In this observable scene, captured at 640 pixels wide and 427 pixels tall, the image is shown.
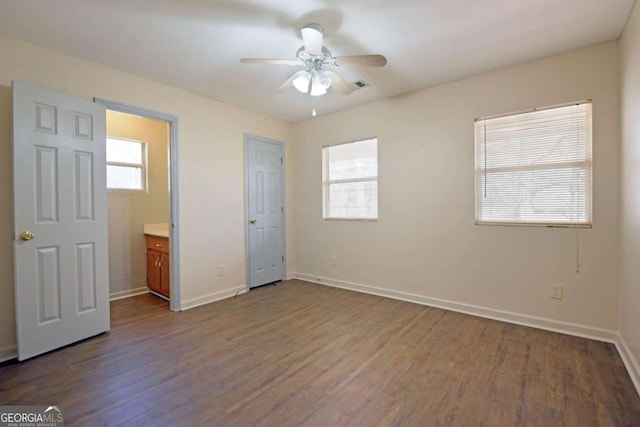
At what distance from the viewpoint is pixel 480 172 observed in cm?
312

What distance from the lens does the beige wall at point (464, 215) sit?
8.23 feet

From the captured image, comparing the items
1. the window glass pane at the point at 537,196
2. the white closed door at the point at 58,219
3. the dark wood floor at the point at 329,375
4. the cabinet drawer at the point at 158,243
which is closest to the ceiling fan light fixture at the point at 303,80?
the white closed door at the point at 58,219

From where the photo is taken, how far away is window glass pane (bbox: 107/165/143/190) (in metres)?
3.83

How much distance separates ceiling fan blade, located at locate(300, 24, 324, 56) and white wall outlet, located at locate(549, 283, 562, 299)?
2.95 metres

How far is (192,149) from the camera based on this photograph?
3.53m

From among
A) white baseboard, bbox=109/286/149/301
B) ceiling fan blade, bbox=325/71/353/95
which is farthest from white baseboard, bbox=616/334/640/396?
white baseboard, bbox=109/286/149/301

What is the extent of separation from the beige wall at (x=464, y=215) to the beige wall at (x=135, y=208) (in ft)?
7.37

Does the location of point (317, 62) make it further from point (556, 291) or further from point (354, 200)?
point (556, 291)

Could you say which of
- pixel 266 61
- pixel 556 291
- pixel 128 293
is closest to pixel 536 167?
pixel 556 291

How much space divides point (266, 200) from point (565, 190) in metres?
3.55

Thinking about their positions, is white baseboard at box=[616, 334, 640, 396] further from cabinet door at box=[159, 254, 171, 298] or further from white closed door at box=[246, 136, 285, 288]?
cabinet door at box=[159, 254, 171, 298]

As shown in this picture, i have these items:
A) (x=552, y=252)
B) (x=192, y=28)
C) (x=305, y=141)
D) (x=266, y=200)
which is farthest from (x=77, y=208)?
(x=552, y=252)

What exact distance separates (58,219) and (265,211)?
2.41 m

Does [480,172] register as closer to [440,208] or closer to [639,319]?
[440,208]
